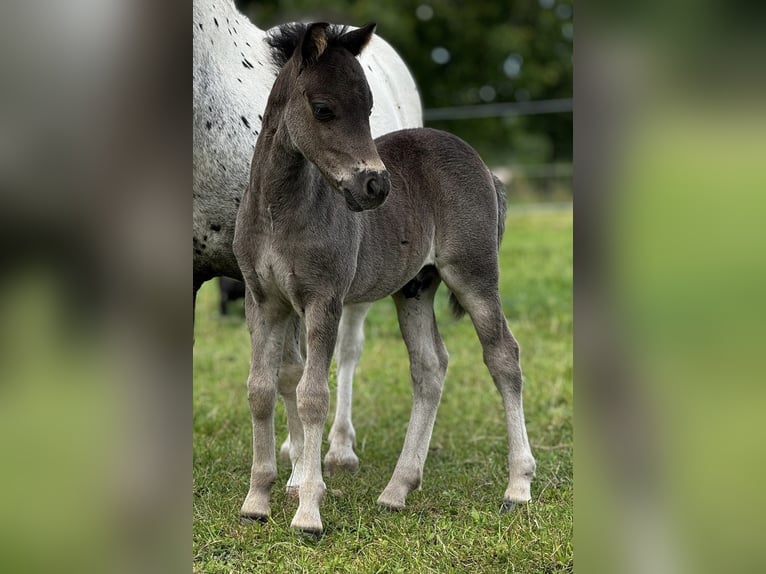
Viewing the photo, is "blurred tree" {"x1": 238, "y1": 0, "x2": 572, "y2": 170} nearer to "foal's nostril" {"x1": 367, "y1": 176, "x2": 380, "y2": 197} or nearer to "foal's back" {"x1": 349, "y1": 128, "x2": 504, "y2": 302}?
"foal's back" {"x1": 349, "y1": 128, "x2": 504, "y2": 302}

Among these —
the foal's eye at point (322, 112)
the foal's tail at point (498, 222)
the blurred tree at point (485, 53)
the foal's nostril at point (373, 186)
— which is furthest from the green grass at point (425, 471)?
the blurred tree at point (485, 53)

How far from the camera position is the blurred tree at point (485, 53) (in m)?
20.6

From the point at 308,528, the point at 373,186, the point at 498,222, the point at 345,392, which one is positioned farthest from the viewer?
the point at 345,392

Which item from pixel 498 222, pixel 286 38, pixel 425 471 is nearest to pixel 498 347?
pixel 498 222

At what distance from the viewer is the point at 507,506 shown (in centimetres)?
407

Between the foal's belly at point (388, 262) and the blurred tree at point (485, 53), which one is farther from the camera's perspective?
the blurred tree at point (485, 53)

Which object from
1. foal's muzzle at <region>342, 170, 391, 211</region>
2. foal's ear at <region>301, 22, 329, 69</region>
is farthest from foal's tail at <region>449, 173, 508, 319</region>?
foal's ear at <region>301, 22, 329, 69</region>

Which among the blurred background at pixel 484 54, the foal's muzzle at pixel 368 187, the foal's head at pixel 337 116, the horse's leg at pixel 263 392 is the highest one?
the foal's head at pixel 337 116

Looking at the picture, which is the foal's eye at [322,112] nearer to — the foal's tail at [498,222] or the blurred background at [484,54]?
the foal's tail at [498,222]

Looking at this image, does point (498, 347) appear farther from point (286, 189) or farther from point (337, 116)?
point (337, 116)

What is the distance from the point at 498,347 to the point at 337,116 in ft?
4.82

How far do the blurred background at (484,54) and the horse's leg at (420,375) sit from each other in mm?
15074
